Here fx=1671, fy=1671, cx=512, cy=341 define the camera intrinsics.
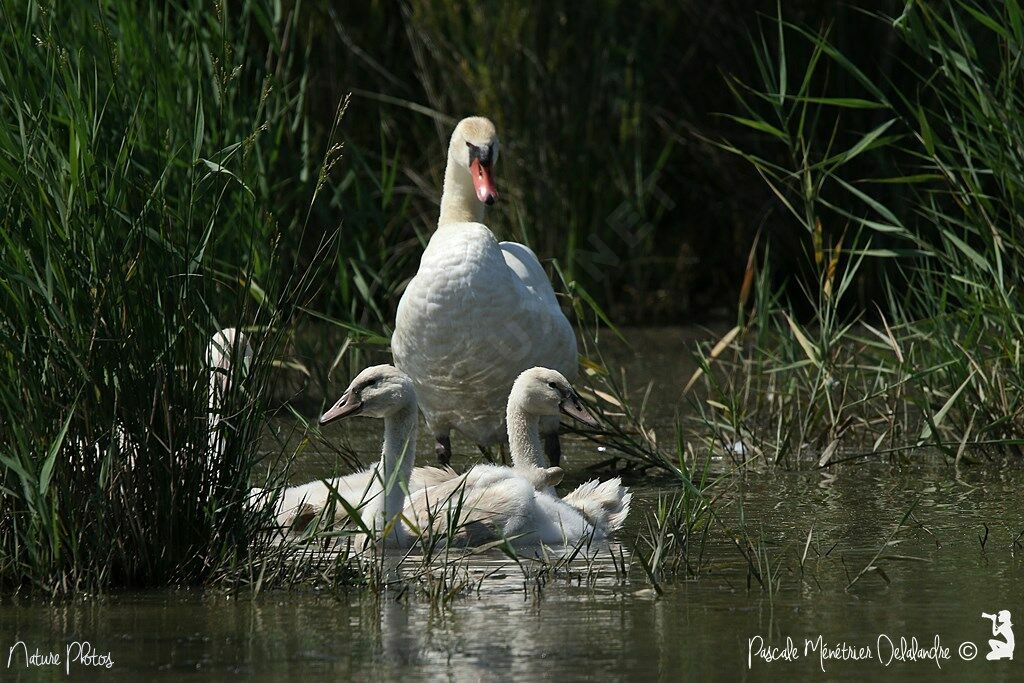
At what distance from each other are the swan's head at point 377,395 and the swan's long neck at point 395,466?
0.04m

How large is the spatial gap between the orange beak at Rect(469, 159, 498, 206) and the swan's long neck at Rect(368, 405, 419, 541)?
5.10 feet

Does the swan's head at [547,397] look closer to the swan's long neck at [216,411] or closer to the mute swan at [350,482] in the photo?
the mute swan at [350,482]

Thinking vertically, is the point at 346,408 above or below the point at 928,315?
below

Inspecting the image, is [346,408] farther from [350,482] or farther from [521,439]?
[521,439]

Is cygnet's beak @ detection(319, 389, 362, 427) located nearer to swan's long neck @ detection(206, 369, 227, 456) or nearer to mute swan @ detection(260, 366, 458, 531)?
mute swan @ detection(260, 366, 458, 531)

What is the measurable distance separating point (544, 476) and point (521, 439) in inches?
12.6

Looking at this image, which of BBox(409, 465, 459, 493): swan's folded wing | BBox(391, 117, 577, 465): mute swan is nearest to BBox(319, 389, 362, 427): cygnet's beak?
BBox(409, 465, 459, 493): swan's folded wing

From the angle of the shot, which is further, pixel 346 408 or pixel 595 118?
pixel 595 118

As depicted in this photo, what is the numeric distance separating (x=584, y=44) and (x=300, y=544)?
634 cm

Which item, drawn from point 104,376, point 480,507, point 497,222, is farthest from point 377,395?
point 497,222

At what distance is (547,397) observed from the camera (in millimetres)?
5750

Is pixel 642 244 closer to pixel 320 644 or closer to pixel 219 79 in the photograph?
A: pixel 219 79

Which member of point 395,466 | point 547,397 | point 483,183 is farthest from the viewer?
point 483,183

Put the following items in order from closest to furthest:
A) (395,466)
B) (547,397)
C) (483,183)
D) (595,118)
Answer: (395,466), (547,397), (483,183), (595,118)
